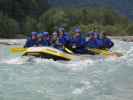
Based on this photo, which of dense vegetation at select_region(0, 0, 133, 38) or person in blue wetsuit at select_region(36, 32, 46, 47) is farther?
dense vegetation at select_region(0, 0, 133, 38)

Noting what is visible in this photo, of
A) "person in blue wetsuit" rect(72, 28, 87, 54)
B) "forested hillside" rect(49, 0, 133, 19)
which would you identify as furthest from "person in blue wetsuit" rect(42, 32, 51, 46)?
"forested hillside" rect(49, 0, 133, 19)

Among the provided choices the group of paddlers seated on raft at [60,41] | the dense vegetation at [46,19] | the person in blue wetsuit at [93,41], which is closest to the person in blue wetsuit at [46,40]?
the group of paddlers seated on raft at [60,41]

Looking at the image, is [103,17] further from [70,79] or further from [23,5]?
[70,79]

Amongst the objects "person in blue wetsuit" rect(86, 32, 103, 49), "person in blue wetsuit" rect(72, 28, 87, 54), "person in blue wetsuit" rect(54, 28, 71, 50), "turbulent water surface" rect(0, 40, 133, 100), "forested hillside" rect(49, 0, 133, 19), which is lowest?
"forested hillside" rect(49, 0, 133, 19)

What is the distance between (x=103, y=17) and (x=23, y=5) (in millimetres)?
14526

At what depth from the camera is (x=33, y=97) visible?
1161 centimetres

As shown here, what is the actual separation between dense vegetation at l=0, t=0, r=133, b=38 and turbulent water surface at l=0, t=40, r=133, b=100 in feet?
121

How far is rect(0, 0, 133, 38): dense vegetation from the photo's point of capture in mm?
59253

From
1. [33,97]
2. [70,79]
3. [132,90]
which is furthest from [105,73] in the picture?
[33,97]

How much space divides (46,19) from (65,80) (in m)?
51.5

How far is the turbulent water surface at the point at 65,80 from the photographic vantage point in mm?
11922

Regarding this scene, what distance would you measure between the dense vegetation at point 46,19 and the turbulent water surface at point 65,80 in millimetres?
36923

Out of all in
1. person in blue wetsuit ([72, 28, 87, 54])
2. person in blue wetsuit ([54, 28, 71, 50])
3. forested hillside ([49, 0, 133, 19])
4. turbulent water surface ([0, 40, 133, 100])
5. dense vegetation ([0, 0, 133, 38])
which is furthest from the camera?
forested hillside ([49, 0, 133, 19])

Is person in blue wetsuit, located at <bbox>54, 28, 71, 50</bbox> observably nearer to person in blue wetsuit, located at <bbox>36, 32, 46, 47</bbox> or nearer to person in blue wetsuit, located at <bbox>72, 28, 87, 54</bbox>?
person in blue wetsuit, located at <bbox>72, 28, 87, 54</bbox>
